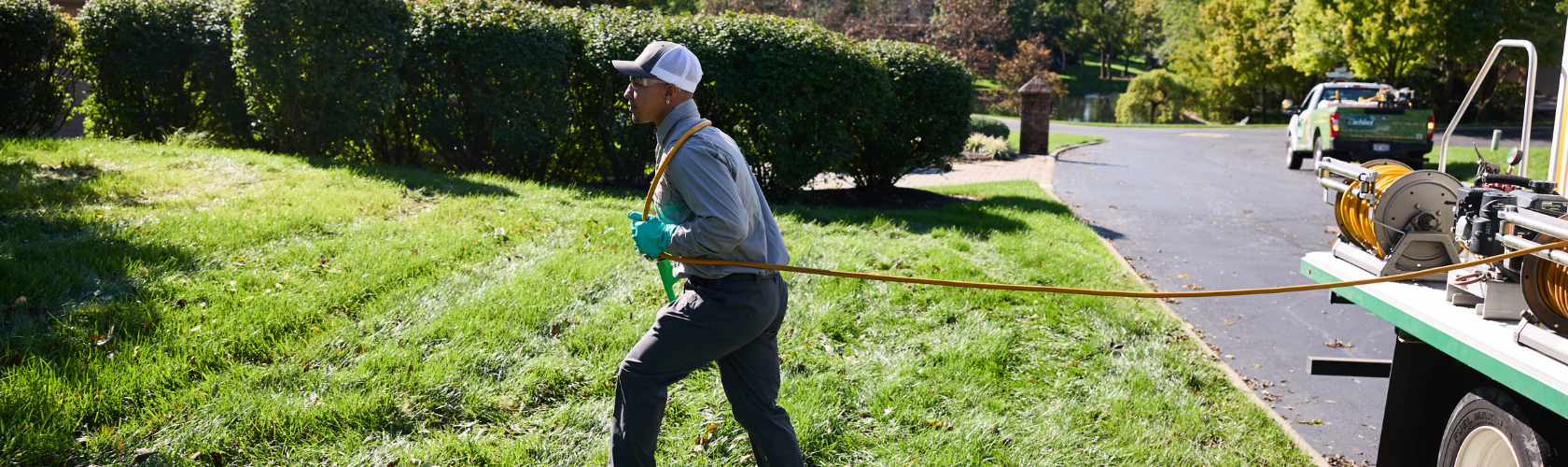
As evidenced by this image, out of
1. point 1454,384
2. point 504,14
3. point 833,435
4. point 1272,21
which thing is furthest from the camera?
point 1272,21

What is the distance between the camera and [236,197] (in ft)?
22.8

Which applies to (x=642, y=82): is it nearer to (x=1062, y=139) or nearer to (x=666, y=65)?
(x=666, y=65)

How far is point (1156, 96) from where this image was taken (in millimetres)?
41031

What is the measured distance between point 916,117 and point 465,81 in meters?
5.63

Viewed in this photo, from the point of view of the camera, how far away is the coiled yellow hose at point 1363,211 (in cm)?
381

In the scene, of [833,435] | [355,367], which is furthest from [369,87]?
[833,435]

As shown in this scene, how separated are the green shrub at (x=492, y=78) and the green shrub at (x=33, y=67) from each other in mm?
3895

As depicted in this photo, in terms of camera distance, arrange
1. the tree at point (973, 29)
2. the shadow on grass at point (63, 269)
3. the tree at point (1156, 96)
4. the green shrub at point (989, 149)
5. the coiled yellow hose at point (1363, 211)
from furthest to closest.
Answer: the tree at point (1156, 96) → the tree at point (973, 29) → the green shrub at point (989, 149) → the shadow on grass at point (63, 269) → the coiled yellow hose at point (1363, 211)

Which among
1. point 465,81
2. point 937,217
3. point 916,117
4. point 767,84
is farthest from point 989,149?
point 465,81

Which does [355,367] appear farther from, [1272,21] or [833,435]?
[1272,21]

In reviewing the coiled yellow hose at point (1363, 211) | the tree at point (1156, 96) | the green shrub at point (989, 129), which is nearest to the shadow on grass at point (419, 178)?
the coiled yellow hose at point (1363, 211)

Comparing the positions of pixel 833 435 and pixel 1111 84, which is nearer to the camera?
pixel 833 435

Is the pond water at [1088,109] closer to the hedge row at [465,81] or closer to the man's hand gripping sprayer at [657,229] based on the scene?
the hedge row at [465,81]

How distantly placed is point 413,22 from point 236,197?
10.9 feet
